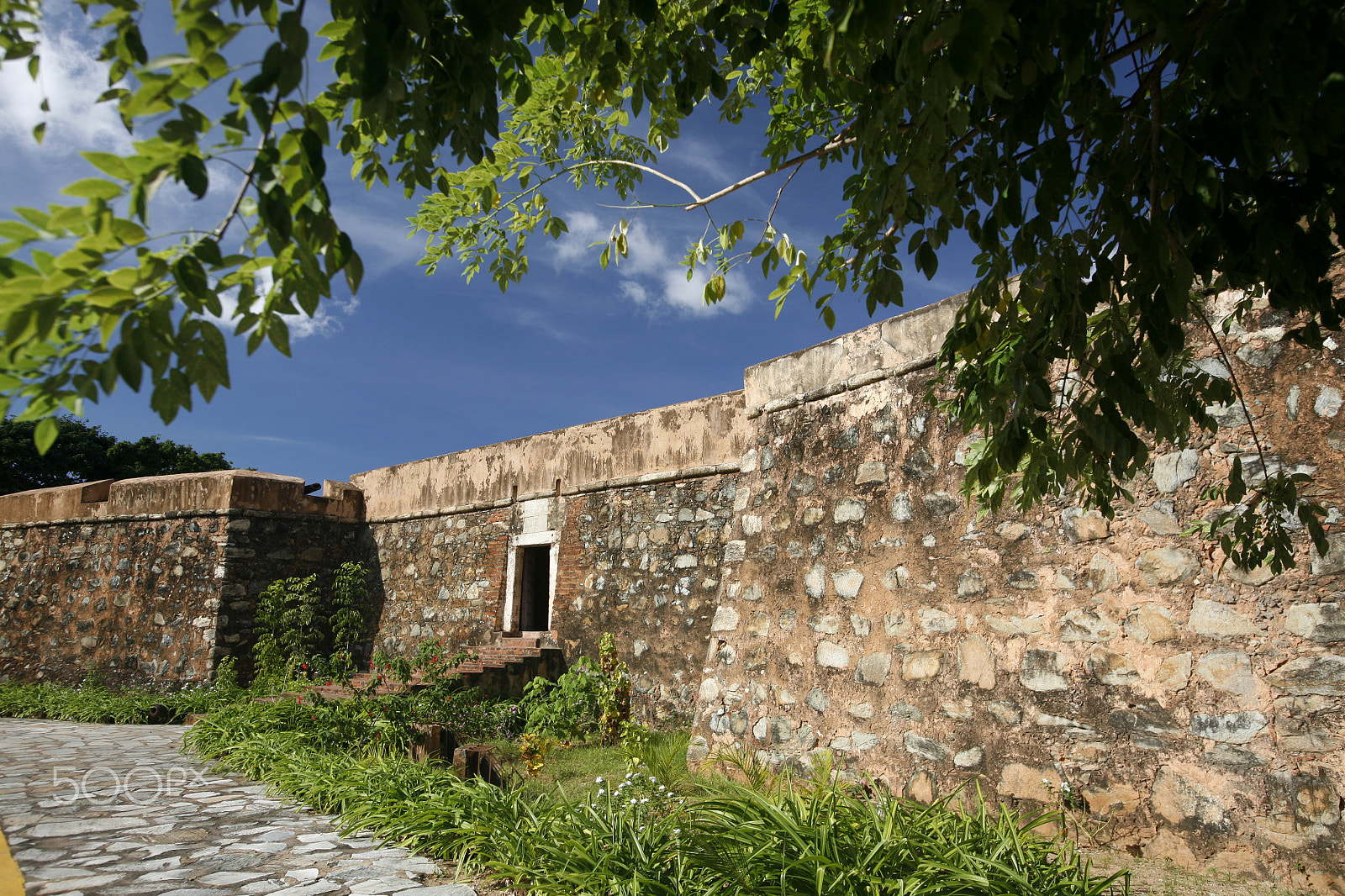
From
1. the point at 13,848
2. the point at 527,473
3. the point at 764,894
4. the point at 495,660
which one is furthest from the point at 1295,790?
the point at 527,473

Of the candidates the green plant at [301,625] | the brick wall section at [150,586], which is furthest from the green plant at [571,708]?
the brick wall section at [150,586]

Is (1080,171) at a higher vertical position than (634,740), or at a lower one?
higher

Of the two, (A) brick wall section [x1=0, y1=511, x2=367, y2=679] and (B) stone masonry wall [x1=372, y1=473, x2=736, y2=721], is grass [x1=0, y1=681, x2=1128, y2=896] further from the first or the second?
(A) brick wall section [x1=0, y1=511, x2=367, y2=679]

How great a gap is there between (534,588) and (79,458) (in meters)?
18.5

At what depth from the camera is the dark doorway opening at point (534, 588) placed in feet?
30.2

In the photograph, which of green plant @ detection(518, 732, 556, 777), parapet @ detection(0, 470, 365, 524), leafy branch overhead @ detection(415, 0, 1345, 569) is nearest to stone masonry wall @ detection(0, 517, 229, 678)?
parapet @ detection(0, 470, 365, 524)

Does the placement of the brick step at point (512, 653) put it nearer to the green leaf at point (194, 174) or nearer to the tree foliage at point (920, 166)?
the tree foliage at point (920, 166)

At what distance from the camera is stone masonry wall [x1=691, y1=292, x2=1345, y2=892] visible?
11.2ft

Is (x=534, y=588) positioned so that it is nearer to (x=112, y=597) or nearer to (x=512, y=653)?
(x=512, y=653)

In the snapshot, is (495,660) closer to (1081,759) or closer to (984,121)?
(1081,759)

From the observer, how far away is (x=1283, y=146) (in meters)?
2.37

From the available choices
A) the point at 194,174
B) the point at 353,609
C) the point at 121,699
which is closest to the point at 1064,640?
the point at 194,174

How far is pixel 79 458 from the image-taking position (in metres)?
21.1

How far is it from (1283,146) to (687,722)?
5919 mm
